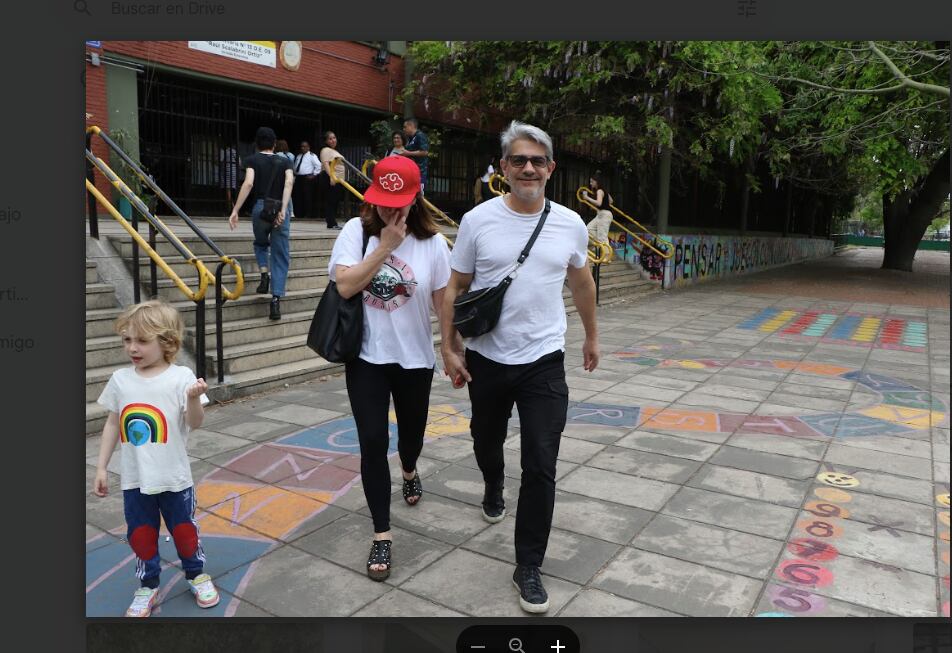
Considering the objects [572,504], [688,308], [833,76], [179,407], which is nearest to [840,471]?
[572,504]

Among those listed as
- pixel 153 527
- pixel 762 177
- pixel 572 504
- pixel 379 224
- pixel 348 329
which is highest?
pixel 762 177

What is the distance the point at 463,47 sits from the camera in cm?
1417

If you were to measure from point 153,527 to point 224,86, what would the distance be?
1098 cm

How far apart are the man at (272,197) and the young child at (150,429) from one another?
414 centimetres

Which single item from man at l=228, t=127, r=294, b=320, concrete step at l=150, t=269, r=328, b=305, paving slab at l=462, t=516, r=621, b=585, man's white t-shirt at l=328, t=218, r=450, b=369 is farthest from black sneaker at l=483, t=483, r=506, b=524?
concrete step at l=150, t=269, r=328, b=305

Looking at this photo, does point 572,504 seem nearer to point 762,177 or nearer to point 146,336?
point 146,336

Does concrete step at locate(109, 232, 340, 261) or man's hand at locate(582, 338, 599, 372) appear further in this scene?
concrete step at locate(109, 232, 340, 261)

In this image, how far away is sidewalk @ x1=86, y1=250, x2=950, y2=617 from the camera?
2.82 meters

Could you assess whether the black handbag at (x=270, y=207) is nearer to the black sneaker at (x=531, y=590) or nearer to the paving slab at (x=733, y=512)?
the paving slab at (x=733, y=512)

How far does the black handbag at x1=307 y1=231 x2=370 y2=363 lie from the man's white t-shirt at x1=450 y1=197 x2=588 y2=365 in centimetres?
49

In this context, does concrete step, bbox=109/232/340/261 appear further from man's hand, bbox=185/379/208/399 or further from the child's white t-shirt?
man's hand, bbox=185/379/208/399

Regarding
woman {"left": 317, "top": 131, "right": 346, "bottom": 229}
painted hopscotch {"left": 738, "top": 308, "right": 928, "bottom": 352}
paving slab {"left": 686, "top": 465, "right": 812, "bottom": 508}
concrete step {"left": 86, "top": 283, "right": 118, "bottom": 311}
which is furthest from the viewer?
painted hopscotch {"left": 738, "top": 308, "right": 928, "bottom": 352}

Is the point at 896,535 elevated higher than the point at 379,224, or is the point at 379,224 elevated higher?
the point at 379,224

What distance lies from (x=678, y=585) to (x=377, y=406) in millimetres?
1420
